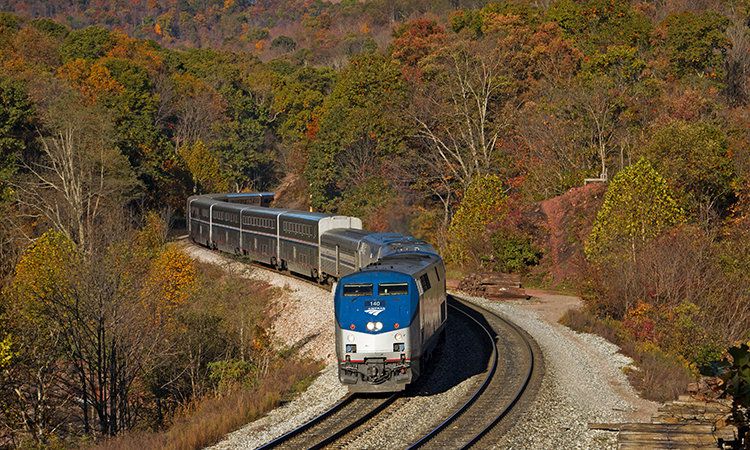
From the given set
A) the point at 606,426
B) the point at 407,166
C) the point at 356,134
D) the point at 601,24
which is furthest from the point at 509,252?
the point at 601,24

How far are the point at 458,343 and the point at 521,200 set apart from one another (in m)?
25.9

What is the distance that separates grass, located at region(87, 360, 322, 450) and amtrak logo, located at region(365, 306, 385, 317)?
3.87m

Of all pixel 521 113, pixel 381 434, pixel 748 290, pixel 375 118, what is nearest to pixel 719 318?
pixel 748 290

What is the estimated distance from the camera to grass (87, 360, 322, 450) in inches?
630

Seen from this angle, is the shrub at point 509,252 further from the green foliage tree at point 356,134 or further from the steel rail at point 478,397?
the green foliage tree at point 356,134

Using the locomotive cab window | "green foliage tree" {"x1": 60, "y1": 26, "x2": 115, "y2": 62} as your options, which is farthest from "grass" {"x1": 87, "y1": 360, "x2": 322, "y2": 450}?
"green foliage tree" {"x1": 60, "y1": 26, "x2": 115, "y2": 62}

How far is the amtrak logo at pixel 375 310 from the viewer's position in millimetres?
18172

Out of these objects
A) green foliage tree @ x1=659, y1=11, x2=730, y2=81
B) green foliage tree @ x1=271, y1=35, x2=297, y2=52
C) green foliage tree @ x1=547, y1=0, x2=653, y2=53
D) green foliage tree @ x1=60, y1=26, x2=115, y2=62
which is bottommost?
green foliage tree @ x1=659, y1=11, x2=730, y2=81

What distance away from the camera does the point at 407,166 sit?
5972cm

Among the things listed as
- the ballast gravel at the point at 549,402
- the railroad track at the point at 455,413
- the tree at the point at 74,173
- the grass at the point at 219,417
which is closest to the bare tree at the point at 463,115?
the tree at the point at 74,173

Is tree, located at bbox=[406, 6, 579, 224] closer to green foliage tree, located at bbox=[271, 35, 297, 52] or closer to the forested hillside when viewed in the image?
the forested hillside

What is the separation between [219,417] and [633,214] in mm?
23313

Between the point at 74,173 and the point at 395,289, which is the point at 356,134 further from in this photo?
the point at 395,289

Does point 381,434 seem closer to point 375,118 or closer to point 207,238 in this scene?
point 207,238
